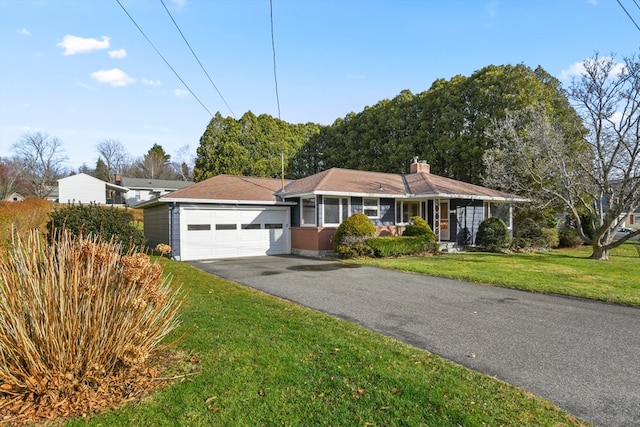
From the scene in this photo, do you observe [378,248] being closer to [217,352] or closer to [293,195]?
[293,195]

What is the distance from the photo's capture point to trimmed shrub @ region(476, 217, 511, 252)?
16.6 m

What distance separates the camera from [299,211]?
16.5 metres

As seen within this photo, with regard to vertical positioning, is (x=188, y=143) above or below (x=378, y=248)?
above

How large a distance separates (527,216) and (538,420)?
2012cm

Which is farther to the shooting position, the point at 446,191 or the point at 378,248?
the point at 446,191

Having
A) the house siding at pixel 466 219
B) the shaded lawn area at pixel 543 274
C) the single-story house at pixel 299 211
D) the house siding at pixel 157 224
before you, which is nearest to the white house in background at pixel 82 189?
the house siding at pixel 157 224

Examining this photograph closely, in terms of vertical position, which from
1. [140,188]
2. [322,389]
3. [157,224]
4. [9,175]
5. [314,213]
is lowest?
[322,389]

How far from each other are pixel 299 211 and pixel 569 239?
16.5m

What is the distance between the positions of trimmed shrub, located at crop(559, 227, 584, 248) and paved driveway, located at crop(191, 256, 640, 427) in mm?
16487

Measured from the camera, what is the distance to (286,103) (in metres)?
12.9

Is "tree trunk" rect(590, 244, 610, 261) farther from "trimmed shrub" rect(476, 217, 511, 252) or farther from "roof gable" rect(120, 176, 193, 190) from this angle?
"roof gable" rect(120, 176, 193, 190)

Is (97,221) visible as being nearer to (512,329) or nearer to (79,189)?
(512,329)

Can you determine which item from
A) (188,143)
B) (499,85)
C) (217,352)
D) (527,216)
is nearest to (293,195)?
(217,352)

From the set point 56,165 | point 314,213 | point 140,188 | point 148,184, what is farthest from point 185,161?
point 314,213
